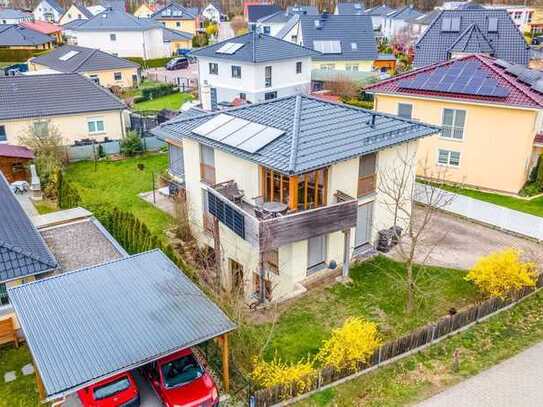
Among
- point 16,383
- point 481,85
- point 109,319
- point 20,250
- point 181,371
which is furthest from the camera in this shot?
point 481,85

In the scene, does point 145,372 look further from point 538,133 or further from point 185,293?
point 538,133

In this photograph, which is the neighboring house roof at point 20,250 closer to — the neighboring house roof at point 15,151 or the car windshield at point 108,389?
the car windshield at point 108,389

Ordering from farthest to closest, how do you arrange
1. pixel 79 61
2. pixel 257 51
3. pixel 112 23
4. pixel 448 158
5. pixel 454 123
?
pixel 112 23 < pixel 79 61 < pixel 257 51 < pixel 448 158 < pixel 454 123

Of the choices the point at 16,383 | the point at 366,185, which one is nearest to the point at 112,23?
the point at 366,185

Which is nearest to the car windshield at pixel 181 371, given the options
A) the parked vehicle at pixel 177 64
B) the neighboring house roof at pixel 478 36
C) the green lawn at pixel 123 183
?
the green lawn at pixel 123 183

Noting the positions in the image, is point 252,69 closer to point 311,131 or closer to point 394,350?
point 311,131

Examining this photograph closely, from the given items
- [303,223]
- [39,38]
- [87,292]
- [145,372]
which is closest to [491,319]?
[303,223]

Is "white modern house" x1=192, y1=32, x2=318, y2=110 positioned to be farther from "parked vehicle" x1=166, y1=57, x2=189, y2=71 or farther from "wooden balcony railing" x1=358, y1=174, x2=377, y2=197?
"parked vehicle" x1=166, y1=57, x2=189, y2=71
